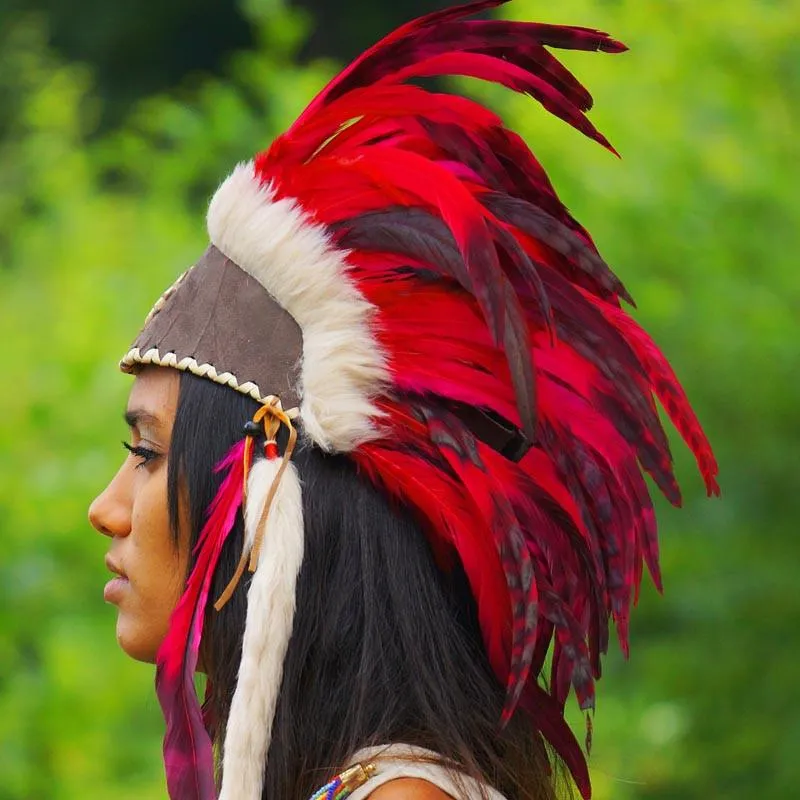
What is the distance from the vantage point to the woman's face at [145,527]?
1926 millimetres

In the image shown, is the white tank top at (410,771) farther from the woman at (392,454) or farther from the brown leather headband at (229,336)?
the brown leather headband at (229,336)

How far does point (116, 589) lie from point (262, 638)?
12.1 inches

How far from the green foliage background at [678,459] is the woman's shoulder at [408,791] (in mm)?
2677

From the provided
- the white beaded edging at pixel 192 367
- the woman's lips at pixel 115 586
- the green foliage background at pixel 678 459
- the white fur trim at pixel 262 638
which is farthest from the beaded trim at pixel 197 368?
the green foliage background at pixel 678 459

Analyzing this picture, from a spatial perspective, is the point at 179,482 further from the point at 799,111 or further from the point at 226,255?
the point at 799,111

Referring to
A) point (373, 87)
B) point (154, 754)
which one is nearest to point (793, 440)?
point (154, 754)

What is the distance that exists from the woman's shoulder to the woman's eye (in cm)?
53

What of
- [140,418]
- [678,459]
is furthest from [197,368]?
[678,459]

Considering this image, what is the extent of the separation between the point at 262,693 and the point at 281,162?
67 centimetres

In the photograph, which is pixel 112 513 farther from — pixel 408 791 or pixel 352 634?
pixel 408 791

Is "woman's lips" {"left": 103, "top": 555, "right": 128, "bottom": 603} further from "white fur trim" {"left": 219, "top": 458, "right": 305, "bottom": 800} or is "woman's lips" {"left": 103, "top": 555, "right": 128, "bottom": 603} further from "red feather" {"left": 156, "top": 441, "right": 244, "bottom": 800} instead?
"white fur trim" {"left": 219, "top": 458, "right": 305, "bottom": 800}

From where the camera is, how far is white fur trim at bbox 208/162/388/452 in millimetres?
1817

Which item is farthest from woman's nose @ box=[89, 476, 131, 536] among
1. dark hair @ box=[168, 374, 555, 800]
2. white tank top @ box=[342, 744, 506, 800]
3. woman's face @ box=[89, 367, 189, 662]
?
white tank top @ box=[342, 744, 506, 800]

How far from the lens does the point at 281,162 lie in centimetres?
194
